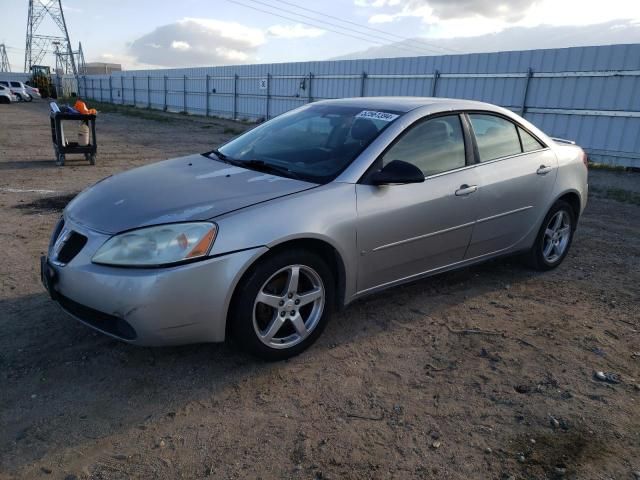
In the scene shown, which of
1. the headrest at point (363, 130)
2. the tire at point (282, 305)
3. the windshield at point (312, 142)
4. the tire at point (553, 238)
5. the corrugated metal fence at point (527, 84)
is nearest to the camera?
the tire at point (282, 305)

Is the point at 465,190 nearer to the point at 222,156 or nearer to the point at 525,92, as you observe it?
the point at 222,156

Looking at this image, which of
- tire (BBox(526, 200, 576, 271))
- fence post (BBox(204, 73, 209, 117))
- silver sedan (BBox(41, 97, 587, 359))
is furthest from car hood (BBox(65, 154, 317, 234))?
fence post (BBox(204, 73, 209, 117))

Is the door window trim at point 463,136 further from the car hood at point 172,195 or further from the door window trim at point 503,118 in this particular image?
the car hood at point 172,195

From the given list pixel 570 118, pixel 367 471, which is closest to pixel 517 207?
pixel 367 471

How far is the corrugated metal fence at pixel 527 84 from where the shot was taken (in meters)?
11.4

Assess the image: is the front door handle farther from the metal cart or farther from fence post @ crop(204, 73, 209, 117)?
fence post @ crop(204, 73, 209, 117)

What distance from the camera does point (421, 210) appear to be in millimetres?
3389

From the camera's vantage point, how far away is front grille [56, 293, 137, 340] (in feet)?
8.50

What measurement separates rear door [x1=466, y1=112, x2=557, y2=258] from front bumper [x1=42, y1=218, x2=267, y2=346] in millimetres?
2010

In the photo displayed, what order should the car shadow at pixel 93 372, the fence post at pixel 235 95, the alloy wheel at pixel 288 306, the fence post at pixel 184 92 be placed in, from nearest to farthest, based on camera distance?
the car shadow at pixel 93 372, the alloy wheel at pixel 288 306, the fence post at pixel 235 95, the fence post at pixel 184 92

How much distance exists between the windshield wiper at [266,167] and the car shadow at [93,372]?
1088 millimetres

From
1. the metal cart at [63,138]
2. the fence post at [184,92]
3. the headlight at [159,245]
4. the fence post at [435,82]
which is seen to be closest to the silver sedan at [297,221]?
the headlight at [159,245]

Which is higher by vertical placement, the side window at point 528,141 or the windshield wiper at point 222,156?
the side window at point 528,141

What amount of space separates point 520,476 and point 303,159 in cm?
226
